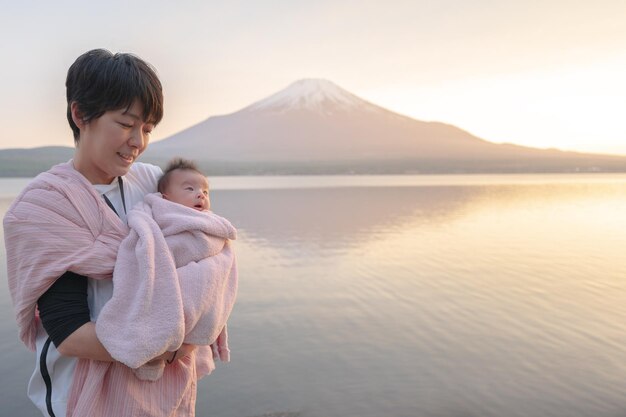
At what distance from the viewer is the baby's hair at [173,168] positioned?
5.52ft

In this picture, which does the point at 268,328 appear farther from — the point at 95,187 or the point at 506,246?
the point at 506,246

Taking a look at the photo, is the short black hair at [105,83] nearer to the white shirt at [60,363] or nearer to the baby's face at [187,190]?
the white shirt at [60,363]

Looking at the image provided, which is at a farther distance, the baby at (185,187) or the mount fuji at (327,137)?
the mount fuji at (327,137)

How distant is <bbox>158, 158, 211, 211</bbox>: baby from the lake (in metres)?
2.19

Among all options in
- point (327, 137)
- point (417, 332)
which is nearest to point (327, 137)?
point (327, 137)

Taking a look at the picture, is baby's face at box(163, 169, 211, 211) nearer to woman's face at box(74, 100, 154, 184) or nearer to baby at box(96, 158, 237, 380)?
baby at box(96, 158, 237, 380)

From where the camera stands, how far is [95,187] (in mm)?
1334

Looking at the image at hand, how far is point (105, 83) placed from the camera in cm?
120

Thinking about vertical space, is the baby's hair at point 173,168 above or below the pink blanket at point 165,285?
above

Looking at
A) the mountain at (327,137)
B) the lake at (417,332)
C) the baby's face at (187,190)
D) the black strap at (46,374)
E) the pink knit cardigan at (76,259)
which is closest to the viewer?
the pink knit cardigan at (76,259)

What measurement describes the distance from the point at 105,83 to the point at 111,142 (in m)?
0.14

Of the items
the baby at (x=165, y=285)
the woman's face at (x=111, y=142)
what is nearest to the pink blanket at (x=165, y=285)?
the baby at (x=165, y=285)

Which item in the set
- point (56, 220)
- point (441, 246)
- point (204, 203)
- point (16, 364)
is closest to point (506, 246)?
point (441, 246)

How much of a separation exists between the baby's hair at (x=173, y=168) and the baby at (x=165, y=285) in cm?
20
